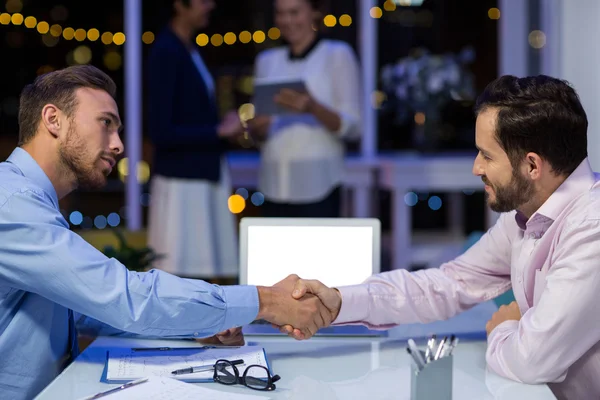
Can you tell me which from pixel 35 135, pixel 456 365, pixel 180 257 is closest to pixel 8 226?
pixel 35 135

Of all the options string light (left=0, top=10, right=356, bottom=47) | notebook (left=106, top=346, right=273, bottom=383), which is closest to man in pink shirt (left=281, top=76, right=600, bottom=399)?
notebook (left=106, top=346, right=273, bottom=383)

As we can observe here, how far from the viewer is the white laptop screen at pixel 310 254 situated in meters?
2.38

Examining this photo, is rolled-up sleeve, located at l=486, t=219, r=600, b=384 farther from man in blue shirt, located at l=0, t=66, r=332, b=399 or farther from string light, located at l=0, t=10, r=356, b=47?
string light, located at l=0, t=10, r=356, b=47

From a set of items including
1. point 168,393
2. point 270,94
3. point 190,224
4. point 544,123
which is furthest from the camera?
point 190,224

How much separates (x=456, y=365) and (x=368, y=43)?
14.5 ft

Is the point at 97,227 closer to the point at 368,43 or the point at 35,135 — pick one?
the point at 368,43

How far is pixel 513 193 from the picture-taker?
2.06 meters

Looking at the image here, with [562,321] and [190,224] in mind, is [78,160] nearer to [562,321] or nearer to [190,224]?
[562,321]

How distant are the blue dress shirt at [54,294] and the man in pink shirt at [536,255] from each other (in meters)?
0.34

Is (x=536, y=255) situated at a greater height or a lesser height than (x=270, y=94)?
lesser

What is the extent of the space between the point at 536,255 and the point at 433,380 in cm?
61

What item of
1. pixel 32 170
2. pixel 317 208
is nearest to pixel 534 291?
pixel 32 170

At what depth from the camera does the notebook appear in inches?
73.8

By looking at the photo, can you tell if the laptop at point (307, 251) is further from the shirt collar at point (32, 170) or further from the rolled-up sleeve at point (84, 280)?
the shirt collar at point (32, 170)
